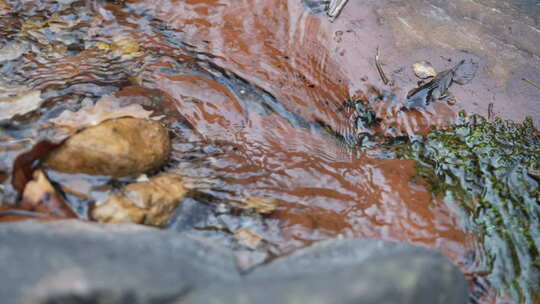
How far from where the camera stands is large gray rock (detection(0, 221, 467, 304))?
1.65 metres

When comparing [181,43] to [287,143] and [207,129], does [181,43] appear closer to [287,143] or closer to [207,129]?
[207,129]

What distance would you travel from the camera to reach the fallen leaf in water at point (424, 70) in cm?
377

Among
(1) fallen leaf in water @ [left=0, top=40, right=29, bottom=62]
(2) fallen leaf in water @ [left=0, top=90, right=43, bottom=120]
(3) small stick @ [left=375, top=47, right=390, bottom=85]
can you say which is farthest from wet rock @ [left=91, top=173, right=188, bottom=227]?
(3) small stick @ [left=375, top=47, right=390, bottom=85]

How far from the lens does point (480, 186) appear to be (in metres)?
3.10

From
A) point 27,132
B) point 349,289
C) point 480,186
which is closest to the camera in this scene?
point 349,289

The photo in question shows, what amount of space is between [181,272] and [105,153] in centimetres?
110

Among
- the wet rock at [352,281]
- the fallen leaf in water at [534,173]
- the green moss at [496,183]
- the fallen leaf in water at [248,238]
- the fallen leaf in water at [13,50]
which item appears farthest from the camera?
the fallen leaf in water at [13,50]

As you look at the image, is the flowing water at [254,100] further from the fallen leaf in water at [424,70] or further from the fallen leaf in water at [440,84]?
the fallen leaf in water at [424,70]

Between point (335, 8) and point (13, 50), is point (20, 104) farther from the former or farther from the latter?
point (335, 8)

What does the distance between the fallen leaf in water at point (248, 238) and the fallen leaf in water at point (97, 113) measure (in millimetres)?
1150

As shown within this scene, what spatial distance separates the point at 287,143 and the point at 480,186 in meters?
1.42

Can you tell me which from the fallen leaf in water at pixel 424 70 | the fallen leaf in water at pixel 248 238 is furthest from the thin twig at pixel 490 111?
the fallen leaf in water at pixel 248 238

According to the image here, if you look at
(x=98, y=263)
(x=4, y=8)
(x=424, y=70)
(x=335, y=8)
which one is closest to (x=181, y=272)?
(x=98, y=263)

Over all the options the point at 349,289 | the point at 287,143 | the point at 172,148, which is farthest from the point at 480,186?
the point at 172,148
